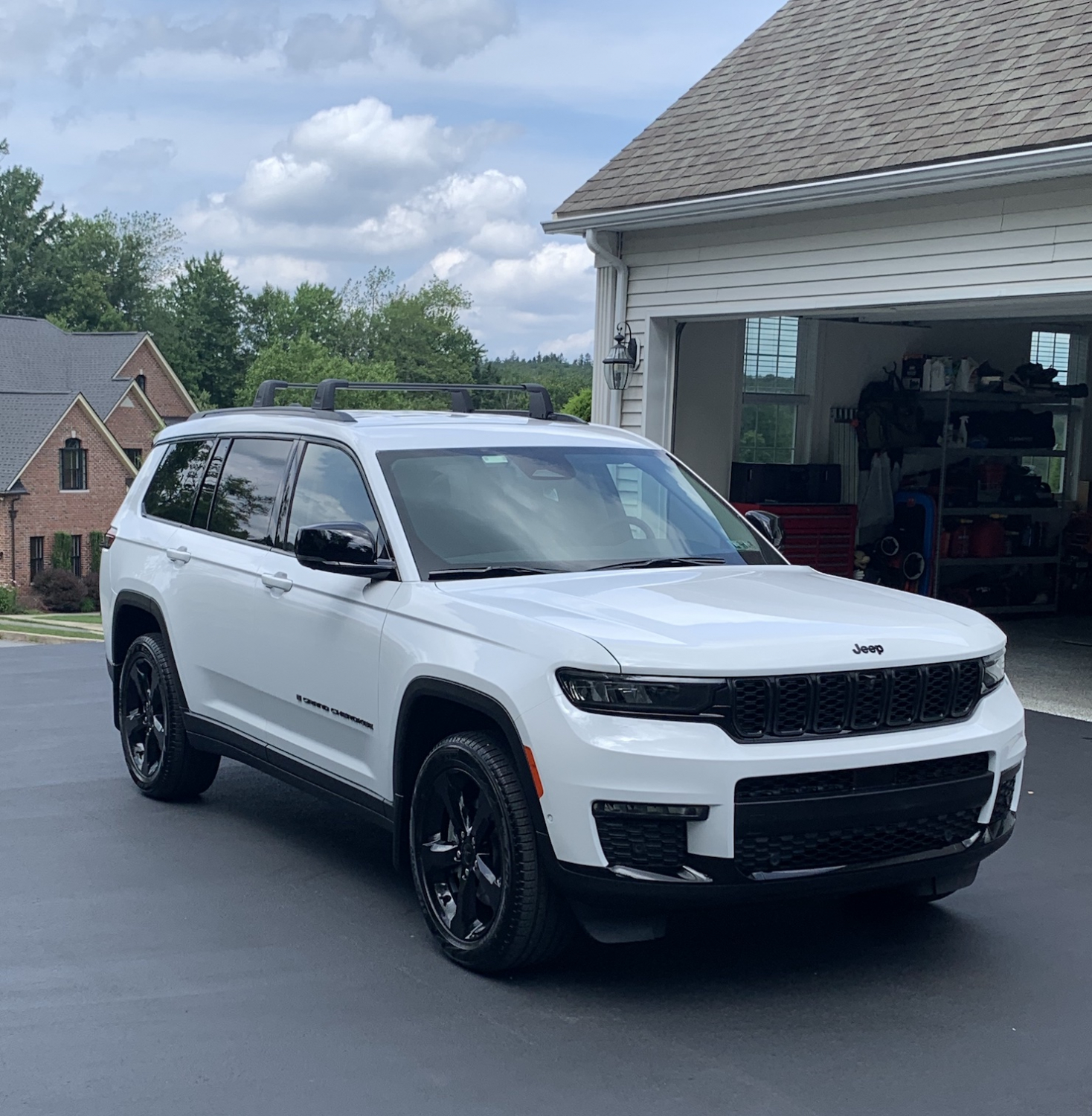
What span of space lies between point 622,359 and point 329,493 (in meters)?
7.56

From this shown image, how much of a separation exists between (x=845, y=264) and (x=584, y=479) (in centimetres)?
602

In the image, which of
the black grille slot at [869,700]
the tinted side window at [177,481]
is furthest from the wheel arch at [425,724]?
the tinted side window at [177,481]

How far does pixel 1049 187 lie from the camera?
969 centimetres

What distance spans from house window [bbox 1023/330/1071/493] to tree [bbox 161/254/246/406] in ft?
251

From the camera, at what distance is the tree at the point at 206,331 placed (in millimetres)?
89125

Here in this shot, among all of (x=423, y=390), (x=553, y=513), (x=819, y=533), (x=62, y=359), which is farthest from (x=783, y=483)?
(x=62, y=359)

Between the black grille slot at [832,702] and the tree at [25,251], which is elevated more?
the tree at [25,251]

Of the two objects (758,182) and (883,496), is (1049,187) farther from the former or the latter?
(883,496)

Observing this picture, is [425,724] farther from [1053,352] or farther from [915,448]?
[1053,352]

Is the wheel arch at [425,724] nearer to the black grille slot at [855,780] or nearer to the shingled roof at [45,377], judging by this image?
the black grille slot at [855,780]

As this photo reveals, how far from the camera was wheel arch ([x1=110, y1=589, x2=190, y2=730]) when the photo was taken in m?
7.17

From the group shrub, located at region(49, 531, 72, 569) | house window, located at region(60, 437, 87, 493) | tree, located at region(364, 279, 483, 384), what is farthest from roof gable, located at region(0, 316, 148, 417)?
tree, located at region(364, 279, 483, 384)

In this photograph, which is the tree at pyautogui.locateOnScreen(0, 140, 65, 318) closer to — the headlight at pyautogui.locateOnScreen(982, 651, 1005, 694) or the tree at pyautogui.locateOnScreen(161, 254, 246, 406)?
the tree at pyautogui.locateOnScreen(161, 254, 246, 406)

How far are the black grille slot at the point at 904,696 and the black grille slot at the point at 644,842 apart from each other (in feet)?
2.60
